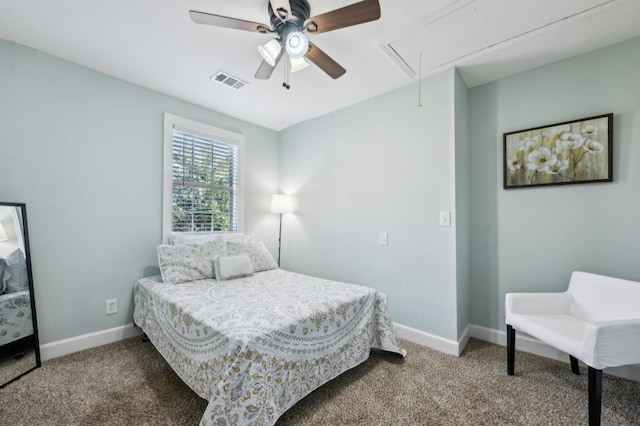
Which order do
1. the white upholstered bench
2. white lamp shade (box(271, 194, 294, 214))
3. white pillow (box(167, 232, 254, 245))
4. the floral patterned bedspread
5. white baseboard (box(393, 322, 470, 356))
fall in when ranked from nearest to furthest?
the floral patterned bedspread < the white upholstered bench < white baseboard (box(393, 322, 470, 356)) < white pillow (box(167, 232, 254, 245)) < white lamp shade (box(271, 194, 294, 214))

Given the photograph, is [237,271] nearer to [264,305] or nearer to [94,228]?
[264,305]

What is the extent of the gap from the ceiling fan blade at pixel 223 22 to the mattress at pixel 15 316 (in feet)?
7.40

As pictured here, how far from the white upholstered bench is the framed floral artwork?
78 centimetres

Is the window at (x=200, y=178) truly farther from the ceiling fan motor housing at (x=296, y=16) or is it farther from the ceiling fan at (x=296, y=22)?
the ceiling fan motor housing at (x=296, y=16)

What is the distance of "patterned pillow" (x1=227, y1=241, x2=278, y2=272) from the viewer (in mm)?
2760

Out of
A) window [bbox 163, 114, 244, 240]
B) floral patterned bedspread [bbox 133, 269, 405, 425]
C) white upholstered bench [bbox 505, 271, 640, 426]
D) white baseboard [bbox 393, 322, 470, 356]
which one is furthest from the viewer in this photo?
window [bbox 163, 114, 244, 240]

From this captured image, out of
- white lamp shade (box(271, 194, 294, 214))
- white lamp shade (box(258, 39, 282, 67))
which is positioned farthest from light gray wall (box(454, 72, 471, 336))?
white lamp shade (box(271, 194, 294, 214))

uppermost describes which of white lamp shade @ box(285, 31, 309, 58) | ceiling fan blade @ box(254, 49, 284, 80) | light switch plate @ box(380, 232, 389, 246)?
ceiling fan blade @ box(254, 49, 284, 80)

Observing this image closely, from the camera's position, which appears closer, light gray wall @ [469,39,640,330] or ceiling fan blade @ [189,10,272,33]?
ceiling fan blade @ [189,10,272,33]

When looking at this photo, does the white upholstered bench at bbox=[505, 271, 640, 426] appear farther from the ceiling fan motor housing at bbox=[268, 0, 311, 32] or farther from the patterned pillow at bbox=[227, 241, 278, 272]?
the ceiling fan motor housing at bbox=[268, 0, 311, 32]

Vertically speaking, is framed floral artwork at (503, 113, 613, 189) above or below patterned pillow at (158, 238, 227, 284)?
above

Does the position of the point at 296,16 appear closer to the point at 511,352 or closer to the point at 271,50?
the point at 271,50

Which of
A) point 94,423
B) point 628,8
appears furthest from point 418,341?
point 628,8

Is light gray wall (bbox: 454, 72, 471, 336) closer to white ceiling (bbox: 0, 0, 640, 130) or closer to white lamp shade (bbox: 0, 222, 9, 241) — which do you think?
white ceiling (bbox: 0, 0, 640, 130)
